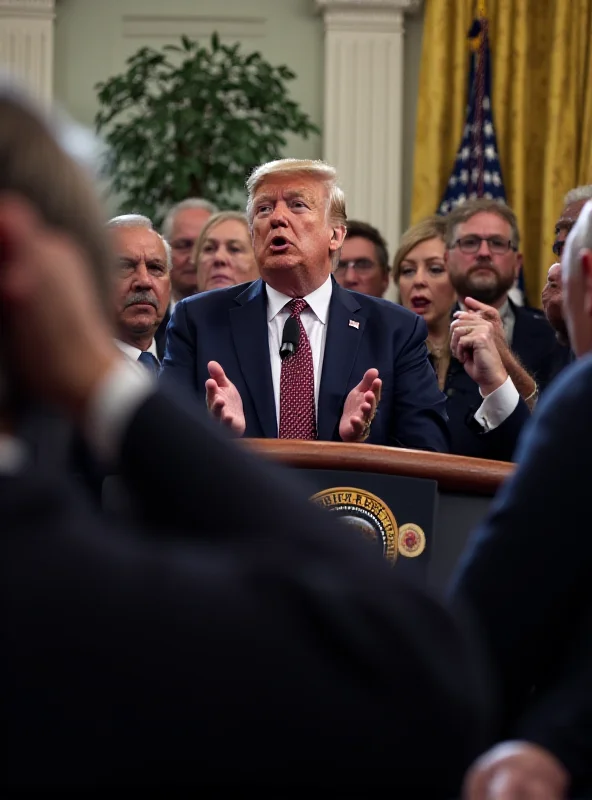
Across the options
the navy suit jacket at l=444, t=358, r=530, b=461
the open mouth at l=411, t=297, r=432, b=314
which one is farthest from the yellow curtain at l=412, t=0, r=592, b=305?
the navy suit jacket at l=444, t=358, r=530, b=461

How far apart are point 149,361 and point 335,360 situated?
874 millimetres

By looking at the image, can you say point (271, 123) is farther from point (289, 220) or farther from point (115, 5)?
point (289, 220)

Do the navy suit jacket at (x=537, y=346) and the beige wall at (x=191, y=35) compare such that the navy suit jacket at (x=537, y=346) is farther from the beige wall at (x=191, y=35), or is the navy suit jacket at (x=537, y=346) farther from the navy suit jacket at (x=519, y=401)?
the beige wall at (x=191, y=35)

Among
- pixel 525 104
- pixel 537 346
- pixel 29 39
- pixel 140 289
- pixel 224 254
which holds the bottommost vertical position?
pixel 537 346

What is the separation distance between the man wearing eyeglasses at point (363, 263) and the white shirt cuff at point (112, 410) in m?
5.24

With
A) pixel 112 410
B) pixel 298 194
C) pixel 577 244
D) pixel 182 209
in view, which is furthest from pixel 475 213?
pixel 112 410

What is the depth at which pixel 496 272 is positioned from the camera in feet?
18.4

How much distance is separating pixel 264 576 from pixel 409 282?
191 inches

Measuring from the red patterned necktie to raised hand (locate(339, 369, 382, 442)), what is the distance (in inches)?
9.0

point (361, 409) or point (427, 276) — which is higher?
point (427, 276)

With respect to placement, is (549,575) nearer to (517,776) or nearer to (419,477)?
(517,776)

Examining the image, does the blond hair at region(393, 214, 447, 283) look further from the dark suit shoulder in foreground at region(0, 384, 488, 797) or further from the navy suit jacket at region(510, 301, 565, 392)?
the dark suit shoulder in foreground at region(0, 384, 488, 797)

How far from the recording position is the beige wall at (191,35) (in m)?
8.21

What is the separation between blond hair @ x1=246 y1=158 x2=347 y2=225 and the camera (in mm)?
4527
